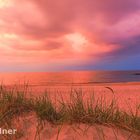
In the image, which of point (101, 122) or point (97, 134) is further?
point (101, 122)

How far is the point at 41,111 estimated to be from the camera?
3.29 meters

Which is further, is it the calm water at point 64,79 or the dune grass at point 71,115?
the calm water at point 64,79

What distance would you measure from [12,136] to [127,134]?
1516 mm

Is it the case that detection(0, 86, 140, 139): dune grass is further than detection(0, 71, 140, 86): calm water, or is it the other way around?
detection(0, 71, 140, 86): calm water

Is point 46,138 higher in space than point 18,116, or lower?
lower

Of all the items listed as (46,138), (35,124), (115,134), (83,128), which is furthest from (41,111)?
(115,134)

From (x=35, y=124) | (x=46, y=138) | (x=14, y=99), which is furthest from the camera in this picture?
(x=14, y=99)

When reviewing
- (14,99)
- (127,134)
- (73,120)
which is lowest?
(127,134)

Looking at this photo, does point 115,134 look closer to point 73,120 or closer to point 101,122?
point 101,122

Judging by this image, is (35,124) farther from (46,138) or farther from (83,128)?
(83,128)

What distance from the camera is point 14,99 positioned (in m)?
3.55

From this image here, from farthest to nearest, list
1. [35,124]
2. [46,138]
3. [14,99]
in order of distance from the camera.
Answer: [14,99]
[35,124]
[46,138]

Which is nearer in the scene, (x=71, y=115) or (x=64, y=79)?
(x=71, y=115)

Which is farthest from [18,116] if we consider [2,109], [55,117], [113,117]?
[113,117]
